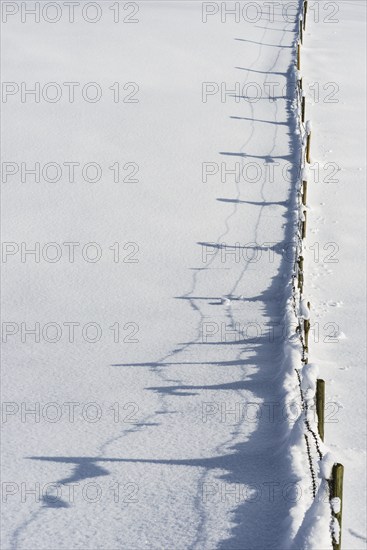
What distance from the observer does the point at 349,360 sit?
24.4 ft

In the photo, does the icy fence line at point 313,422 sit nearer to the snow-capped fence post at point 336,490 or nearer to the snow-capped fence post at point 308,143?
the snow-capped fence post at point 336,490

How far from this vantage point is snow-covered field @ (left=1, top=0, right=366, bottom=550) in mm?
5156

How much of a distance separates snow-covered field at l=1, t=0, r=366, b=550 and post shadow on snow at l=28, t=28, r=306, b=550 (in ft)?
0.04

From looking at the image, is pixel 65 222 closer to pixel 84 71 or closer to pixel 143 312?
pixel 143 312

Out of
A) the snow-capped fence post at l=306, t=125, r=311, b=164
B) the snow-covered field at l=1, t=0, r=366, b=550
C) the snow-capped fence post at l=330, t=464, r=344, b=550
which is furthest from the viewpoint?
the snow-capped fence post at l=306, t=125, r=311, b=164

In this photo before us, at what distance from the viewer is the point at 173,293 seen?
8617 millimetres

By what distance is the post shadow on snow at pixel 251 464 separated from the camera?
15.5 ft

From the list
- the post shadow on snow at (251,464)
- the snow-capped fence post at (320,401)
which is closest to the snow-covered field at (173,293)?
the post shadow on snow at (251,464)

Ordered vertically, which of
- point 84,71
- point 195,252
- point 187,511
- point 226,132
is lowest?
point 187,511

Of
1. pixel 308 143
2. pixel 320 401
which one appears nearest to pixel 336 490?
pixel 320 401

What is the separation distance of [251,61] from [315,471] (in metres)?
13.3

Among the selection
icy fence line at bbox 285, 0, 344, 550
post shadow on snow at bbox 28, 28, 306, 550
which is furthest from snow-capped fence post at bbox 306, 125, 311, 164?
post shadow on snow at bbox 28, 28, 306, 550

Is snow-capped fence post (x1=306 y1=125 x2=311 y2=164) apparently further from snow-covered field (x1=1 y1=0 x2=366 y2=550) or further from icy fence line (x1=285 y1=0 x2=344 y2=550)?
icy fence line (x1=285 y1=0 x2=344 y2=550)

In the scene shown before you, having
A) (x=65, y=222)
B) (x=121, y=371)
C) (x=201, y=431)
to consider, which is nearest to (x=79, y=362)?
(x=121, y=371)
